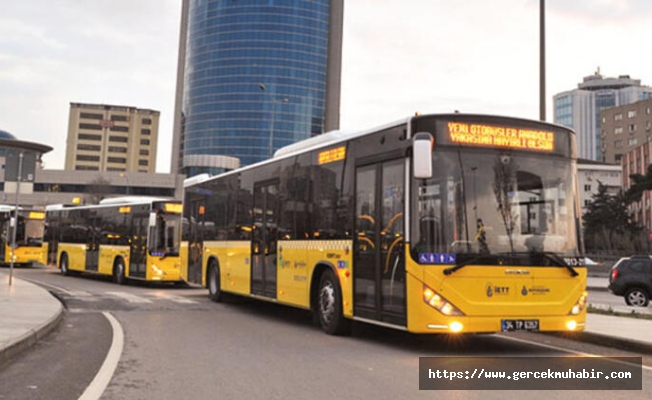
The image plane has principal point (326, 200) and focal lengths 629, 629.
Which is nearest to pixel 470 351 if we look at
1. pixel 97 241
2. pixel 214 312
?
pixel 214 312

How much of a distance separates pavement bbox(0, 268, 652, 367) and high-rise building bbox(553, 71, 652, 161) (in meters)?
184

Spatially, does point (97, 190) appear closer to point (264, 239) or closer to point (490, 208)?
point (264, 239)

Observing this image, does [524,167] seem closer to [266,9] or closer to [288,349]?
[288,349]

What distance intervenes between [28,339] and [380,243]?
5280mm

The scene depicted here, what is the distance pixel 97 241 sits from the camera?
2691 cm

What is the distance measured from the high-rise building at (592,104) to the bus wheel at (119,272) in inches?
6952

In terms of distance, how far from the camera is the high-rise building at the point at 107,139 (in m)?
182

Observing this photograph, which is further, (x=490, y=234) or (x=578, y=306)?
(x=578, y=306)

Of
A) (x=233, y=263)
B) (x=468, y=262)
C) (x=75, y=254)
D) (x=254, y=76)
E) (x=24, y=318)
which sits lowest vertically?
(x=24, y=318)

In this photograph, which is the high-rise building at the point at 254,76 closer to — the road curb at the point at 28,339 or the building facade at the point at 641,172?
the building facade at the point at 641,172

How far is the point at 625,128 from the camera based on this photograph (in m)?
134

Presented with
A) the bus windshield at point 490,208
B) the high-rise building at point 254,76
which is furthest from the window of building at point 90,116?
the bus windshield at point 490,208

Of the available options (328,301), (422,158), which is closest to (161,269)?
(328,301)

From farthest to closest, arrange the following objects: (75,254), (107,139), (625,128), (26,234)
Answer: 1. (107,139)
2. (625,128)
3. (26,234)
4. (75,254)
